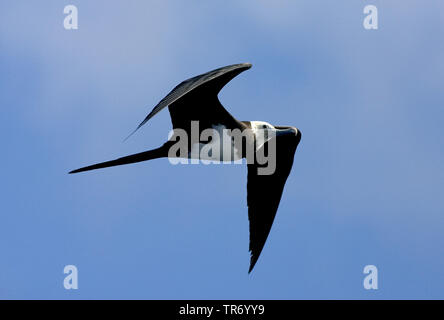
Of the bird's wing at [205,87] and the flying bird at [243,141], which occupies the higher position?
the bird's wing at [205,87]

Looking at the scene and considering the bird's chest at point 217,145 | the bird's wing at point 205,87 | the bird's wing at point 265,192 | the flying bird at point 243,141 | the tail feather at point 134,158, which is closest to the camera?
the bird's wing at point 205,87

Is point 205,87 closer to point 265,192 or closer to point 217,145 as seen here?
point 217,145

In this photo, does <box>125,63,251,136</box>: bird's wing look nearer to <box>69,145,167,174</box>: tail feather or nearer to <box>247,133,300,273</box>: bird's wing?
<box>69,145,167,174</box>: tail feather

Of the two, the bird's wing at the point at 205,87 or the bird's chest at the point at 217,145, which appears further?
the bird's chest at the point at 217,145

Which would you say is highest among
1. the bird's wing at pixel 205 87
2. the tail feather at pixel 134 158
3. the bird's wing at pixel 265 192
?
the bird's wing at pixel 205 87

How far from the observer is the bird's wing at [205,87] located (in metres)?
8.39

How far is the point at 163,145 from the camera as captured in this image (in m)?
9.94

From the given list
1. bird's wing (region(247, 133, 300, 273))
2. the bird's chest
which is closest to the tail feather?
the bird's chest

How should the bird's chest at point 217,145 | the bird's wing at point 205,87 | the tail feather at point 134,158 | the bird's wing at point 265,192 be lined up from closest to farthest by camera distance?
the bird's wing at point 205,87
the tail feather at point 134,158
the bird's chest at point 217,145
the bird's wing at point 265,192

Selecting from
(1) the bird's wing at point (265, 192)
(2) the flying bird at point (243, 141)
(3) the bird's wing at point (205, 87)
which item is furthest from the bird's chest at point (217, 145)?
(1) the bird's wing at point (265, 192)

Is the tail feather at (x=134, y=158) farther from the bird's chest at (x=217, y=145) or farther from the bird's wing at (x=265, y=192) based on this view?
the bird's wing at (x=265, y=192)

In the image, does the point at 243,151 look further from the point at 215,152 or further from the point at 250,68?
the point at 250,68

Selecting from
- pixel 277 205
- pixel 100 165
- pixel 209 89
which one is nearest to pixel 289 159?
pixel 277 205

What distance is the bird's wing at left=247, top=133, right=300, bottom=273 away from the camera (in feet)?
36.2
